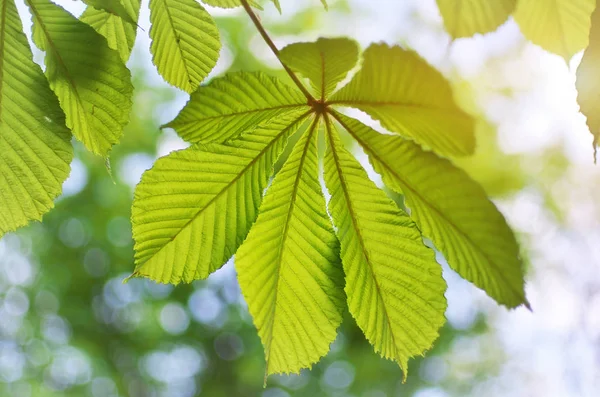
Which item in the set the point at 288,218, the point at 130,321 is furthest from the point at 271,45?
the point at 130,321

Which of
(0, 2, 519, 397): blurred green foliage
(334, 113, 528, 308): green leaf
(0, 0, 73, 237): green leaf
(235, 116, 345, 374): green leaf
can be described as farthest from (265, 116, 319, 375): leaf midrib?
(0, 2, 519, 397): blurred green foliage

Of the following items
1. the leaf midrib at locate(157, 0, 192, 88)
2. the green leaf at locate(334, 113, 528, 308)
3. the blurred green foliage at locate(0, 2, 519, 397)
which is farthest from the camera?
the blurred green foliage at locate(0, 2, 519, 397)

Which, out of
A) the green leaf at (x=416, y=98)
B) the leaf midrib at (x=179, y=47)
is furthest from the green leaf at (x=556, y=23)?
the leaf midrib at (x=179, y=47)

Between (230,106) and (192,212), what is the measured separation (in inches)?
4.7

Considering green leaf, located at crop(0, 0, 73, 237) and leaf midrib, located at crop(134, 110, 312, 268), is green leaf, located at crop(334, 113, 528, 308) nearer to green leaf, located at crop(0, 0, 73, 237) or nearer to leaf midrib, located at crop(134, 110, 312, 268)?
leaf midrib, located at crop(134, 110, 312, 268)

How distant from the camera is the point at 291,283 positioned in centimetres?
55

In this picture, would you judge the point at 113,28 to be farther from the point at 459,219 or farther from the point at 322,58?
the point at 459,219

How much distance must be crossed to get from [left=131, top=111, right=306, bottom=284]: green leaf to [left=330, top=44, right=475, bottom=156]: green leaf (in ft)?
0.50

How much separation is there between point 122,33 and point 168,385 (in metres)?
5.78

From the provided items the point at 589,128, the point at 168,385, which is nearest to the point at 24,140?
the point at 589,128

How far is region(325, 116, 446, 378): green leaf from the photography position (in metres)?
0.52

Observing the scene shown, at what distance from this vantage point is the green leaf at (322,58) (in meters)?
0.48

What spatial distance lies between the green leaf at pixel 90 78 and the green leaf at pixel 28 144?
2 centimetres

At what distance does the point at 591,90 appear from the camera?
18.6 inches
